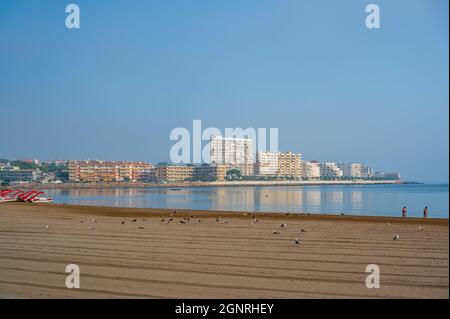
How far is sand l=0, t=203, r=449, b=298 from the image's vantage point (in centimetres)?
792

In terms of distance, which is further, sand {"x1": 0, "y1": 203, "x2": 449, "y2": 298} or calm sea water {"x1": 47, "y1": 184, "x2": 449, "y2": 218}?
calm sea water {"x1": 47, "y1": 184, "x2": 449, "y2": 218}

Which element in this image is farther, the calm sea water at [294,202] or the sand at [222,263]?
the calm sea water at [294,202]

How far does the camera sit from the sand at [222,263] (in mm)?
7922

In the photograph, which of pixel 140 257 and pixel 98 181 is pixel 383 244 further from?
pixel 98 181

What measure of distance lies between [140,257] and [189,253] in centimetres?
118

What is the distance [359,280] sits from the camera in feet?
28.4

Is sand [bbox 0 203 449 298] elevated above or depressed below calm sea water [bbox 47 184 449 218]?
above

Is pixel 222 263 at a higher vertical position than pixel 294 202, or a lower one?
higher

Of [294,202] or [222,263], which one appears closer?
[222,263]

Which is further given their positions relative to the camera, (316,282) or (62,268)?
(62,268)

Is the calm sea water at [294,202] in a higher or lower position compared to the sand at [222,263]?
lower

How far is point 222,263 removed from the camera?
10.3 meters
